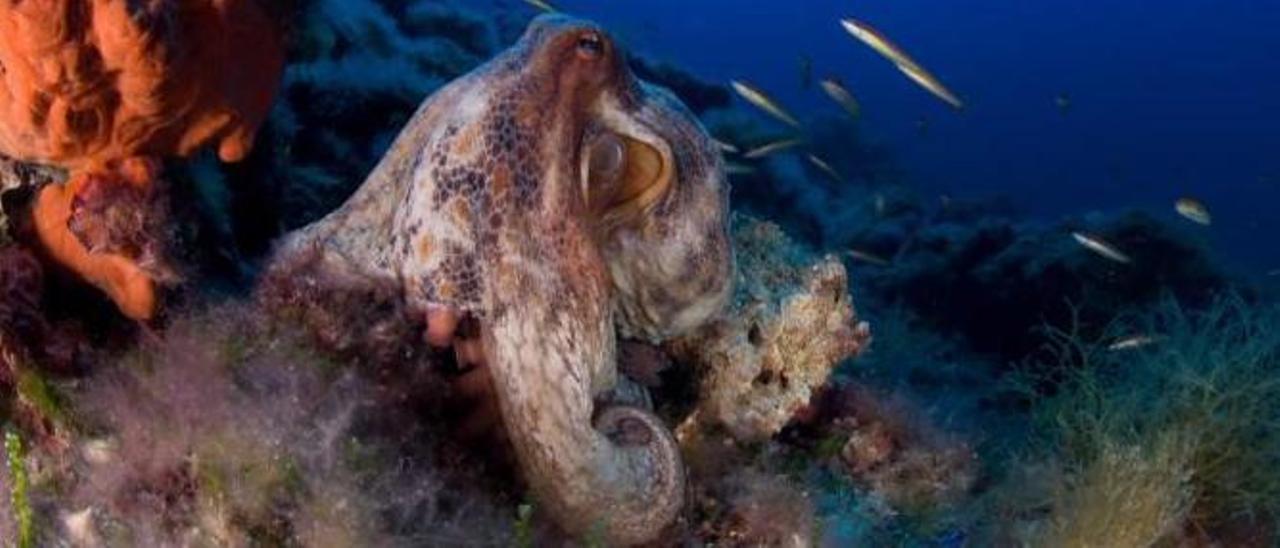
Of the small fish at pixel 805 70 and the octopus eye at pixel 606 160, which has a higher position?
the octopus eye at pixel 606 160

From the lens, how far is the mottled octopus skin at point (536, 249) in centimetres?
361

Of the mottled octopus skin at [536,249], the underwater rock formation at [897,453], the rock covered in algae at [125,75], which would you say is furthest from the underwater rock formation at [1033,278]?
the rock covered in algae at [125,75]

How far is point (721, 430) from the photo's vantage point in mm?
4816

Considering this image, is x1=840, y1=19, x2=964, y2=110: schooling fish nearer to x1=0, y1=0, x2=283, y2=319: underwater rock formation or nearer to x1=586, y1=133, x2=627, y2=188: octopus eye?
x1=586, y1=133, x2=627, y2=188: octopus eye

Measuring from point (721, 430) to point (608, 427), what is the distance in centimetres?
112

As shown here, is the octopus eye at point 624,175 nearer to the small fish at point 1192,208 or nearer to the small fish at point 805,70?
the small fish at point 1192,208

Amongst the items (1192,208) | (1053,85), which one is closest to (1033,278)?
(1192,208)

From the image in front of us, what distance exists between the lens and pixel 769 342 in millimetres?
4836

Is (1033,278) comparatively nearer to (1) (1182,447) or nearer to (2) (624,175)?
(1) (1182,447)

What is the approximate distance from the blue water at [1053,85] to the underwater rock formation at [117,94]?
47.8 ft

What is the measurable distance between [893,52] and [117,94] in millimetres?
5626

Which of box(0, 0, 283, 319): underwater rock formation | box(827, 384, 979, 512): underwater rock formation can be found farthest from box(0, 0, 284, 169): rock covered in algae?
box(827, 384, 979, 512): underwater rock formation

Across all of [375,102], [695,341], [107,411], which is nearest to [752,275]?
[695,341]

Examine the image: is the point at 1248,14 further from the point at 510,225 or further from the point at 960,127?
the point at 510,225
